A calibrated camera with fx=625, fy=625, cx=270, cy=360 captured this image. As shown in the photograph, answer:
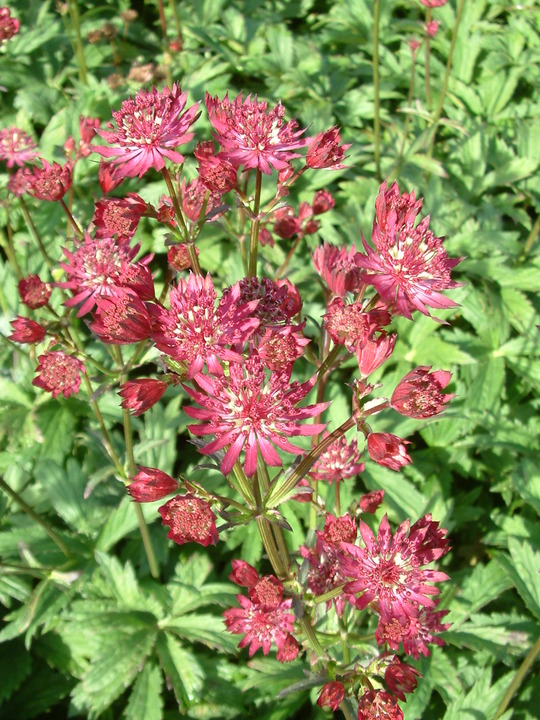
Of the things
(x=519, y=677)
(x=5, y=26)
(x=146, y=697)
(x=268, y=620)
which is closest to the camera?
(x=268, y=620)

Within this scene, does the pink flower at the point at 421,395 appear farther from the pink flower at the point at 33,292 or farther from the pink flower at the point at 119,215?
the pink flower at the point at 33,292

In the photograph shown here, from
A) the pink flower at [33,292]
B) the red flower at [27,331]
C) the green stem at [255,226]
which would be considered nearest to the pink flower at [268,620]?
the green stem at [255,226]

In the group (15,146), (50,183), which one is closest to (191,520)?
(50,183)

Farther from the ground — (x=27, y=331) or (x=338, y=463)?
(x=27, y=331)

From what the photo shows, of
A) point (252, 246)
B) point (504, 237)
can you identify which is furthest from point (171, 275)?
point (504, 237)

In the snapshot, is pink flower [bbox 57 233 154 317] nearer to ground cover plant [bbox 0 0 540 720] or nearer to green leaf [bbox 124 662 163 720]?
ground cover plant [bbox 0 0 540 720]

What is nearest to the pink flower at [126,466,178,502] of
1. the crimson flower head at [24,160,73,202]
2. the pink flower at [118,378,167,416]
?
the pink flower at [118,378,167,416]

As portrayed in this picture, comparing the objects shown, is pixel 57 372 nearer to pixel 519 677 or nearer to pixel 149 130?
pixel 149 130
